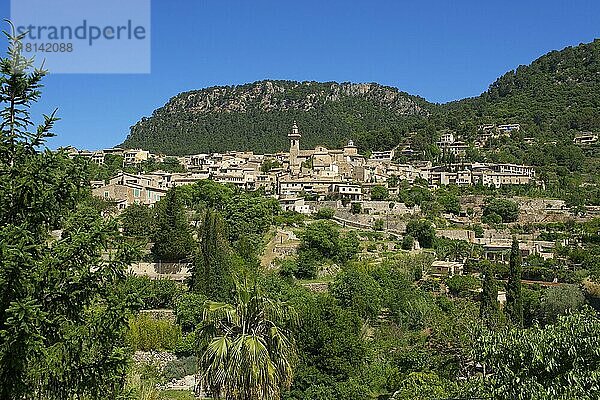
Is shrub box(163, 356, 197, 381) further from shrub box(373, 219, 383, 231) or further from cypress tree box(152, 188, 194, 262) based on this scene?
shrub box(373, 219, 383, 231)

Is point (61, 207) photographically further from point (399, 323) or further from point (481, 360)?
point (399, 323)

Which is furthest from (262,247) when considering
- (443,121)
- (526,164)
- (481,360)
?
(443,121)

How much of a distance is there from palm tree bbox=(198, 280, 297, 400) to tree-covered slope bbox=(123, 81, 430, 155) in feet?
258

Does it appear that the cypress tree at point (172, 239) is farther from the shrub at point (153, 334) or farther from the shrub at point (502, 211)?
the shrub at point (502, 211)

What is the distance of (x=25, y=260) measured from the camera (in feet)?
16.4

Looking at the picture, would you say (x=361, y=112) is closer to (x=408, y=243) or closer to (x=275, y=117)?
(x=275, y=117)

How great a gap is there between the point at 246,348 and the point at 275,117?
110 m

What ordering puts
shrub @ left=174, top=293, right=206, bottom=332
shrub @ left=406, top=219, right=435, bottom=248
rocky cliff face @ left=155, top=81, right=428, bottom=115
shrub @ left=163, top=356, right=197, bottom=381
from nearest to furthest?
1. shrub @ left=163, top=356, right=197, bottom=381
2. shrub @ left=174, top=293, right=206, bottom=332
3. shrub @ left=406, top=219, right=435, bottom=248
4. rocky cliff face @ left=155, top=81, right=428, bottom=115

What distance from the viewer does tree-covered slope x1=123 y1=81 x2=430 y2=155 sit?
94062 mm

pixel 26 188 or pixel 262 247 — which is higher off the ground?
pixel 26 188

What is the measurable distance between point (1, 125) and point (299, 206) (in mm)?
41851

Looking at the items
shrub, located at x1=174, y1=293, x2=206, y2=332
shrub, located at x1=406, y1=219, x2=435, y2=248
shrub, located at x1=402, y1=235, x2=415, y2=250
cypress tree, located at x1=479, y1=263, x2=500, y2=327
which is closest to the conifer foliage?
shrub, located at x1=174, y1=293, x2=206, y2=332

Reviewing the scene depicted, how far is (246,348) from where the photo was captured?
7.27m

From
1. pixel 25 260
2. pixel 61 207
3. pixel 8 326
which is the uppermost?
pixel 61 207
